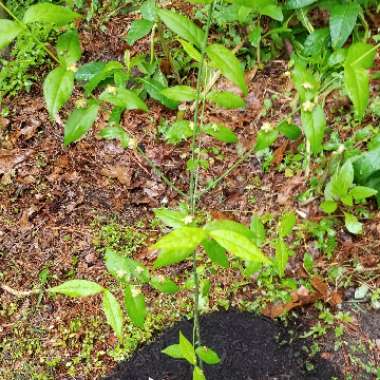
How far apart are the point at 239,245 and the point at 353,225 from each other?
4.85ft

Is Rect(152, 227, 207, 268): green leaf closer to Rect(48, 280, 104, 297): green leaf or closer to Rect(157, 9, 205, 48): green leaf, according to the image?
Rect(48, 280, 104, 297): green leaf

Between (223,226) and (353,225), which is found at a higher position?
(223,226)

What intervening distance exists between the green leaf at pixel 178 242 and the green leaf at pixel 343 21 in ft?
6.23

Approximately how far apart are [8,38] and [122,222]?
1.55m

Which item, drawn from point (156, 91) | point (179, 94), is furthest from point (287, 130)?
point (156, 91)

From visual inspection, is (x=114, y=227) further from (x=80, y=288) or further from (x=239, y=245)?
(x=239, y=245)

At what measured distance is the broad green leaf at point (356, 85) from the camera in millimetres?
1590

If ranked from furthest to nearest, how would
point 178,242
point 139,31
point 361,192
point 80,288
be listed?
point 139,31 < point 361,192 < point 80,288 < point 178,242

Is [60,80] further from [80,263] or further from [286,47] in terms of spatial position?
[286,47]

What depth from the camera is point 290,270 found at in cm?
259

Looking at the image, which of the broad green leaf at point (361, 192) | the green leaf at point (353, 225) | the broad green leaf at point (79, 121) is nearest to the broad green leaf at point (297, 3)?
the broad green leaf at point (361, 192)

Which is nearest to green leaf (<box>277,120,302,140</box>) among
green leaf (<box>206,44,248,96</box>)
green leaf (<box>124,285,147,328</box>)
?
green leaf (<box>206,44,248,96</box>)

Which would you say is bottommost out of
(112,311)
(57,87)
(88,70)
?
(112,311)

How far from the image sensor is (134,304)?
174 cm
